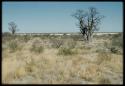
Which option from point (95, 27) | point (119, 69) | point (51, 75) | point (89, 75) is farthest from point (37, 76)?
point (95, 27)

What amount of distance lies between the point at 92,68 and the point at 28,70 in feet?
7.92

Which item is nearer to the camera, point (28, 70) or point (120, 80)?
point (120, 80)

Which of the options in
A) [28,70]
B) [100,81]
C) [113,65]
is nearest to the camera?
[100,81]

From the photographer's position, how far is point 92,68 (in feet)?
26.7

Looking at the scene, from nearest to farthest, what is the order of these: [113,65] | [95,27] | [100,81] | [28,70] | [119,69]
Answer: [100,81] < [28,70] < [119,69] < [113,65] < [95,27]

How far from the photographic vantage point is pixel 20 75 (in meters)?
7.16

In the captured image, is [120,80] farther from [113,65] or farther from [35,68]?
[35,68]

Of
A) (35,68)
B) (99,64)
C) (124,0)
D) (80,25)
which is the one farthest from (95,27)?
(124,0)

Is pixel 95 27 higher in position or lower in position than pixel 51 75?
higher

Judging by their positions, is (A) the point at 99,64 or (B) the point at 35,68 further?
(A) the point at 99,64

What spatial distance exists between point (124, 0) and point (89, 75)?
10.1ft

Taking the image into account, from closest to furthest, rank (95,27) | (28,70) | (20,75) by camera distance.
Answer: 1. (20,75)
2. (28,70)
3. (95,27)

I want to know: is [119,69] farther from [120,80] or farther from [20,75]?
[20,75]

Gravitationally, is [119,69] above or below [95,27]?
below
